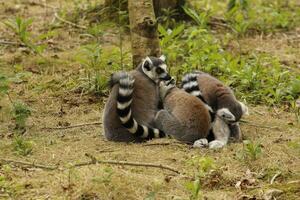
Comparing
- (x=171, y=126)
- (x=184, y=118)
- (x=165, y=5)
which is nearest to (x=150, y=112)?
(x=171, y=126)

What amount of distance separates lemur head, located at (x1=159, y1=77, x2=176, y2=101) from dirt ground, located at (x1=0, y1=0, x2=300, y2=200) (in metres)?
0.61

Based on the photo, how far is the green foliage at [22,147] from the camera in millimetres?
5617

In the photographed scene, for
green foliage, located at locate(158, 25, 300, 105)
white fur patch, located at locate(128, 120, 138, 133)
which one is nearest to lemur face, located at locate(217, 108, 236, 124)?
white fur patch, located at locate(128, 120, 138, 133)

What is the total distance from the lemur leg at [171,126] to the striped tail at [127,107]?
18 centimetres

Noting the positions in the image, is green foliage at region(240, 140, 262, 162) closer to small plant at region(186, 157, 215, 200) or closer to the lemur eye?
small plant at region(186, 157, 215, 200)

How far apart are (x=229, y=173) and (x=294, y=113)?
225 centimetres

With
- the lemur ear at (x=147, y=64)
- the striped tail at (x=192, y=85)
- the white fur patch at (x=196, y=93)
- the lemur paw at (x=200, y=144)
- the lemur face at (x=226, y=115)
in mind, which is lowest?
the lemur paw at (x=200, y=144)

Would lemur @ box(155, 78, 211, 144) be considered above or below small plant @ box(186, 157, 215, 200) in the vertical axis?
above

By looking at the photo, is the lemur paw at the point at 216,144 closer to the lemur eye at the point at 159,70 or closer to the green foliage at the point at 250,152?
the green foliage at the point at 250,152

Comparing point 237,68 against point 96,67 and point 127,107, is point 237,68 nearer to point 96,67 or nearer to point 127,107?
point 96,67

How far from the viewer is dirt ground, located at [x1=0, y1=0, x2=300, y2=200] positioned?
185 inches

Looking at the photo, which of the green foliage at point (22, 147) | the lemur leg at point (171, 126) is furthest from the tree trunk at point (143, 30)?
the green foliage at point (22, 147)

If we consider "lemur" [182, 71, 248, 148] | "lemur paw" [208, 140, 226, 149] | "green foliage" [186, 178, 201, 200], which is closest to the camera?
"green foliage" [186, 178, 201, 200]

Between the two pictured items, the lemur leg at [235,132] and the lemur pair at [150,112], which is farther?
the lemur leg at [235,132]
